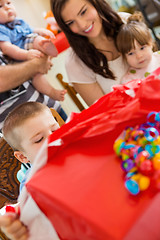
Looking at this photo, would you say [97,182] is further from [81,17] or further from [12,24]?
[12,24]

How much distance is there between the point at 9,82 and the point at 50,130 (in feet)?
1.66

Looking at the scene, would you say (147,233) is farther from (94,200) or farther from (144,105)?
(144,105)

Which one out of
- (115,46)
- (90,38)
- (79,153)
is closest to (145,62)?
(115,46)

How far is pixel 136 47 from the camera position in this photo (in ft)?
3.75

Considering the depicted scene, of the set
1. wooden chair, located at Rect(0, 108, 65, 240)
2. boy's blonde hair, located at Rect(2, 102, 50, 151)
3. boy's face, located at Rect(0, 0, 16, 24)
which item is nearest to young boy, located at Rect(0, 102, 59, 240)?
boy's blonde hair, located at Rect(2, 102, 50, 151)

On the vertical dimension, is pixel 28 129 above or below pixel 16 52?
below

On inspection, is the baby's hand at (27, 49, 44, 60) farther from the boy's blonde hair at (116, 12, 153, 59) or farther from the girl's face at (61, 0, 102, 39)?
the boy's blonde hair at (116, 12, 153, 59)

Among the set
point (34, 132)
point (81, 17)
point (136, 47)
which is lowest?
point (136, 47)

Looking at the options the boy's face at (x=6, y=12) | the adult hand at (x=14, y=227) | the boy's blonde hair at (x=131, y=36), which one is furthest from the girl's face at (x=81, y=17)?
the adult hand at (x=14, y=227)

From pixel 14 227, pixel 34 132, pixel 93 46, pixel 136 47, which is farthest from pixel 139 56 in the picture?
pixel 14 227

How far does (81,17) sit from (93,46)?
20 cm

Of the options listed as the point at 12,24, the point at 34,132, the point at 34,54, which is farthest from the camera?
the point at 12,24

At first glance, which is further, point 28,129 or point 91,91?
point 91,91

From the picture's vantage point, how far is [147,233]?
36 cm
